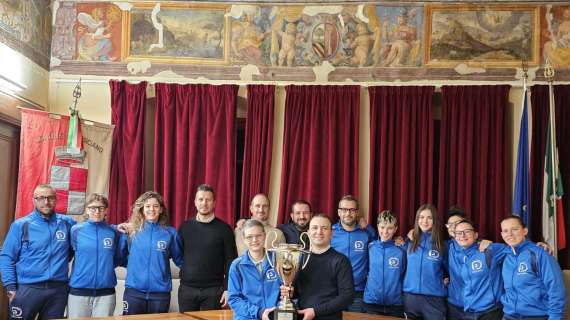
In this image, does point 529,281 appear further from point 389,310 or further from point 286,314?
point 286,314

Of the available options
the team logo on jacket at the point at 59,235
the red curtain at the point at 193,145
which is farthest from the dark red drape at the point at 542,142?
the team logo on jacket at the point at 59,235

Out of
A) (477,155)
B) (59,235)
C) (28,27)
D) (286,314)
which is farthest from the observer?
(477,155)

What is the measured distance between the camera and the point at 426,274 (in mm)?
6461

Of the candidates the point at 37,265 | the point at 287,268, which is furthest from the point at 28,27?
the point at 287,268

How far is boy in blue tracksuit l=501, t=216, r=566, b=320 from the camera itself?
5.56 m

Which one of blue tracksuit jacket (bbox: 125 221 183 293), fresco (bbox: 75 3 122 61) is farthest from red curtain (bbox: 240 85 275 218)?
blue tracksuit jacket (bbox: 125 221 183 293)

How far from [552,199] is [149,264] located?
4.93m

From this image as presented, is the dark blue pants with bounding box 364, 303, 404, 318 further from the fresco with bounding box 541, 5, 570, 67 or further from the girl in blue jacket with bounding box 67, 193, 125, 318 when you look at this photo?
the fresco with bounding box 541, 5, 570, 67

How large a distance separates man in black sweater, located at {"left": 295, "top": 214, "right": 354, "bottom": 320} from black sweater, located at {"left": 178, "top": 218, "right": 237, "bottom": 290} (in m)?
1.52

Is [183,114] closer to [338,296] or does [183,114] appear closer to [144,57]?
[144,57]

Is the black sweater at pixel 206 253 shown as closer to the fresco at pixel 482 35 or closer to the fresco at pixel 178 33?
the fresco at pixel 178 33

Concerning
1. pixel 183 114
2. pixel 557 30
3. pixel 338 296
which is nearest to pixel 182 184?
pixel 183 114

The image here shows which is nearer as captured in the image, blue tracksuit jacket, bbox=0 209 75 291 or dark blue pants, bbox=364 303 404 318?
blue tracksuit jacket, bbox=0 209 75 291

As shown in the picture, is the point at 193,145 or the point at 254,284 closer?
the point at 254,284
